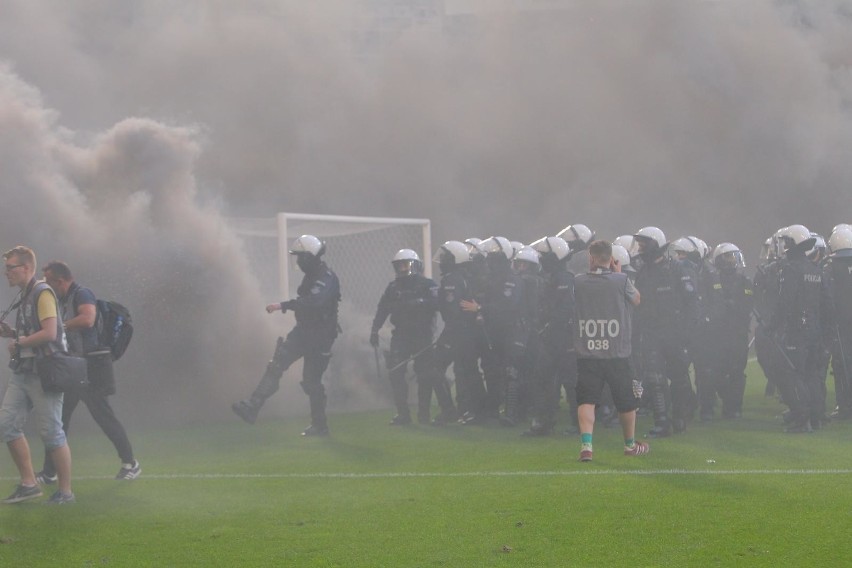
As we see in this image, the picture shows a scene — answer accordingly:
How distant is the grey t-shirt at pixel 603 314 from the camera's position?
8.21 metres

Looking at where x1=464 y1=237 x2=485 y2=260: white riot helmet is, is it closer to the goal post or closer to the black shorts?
the goal post

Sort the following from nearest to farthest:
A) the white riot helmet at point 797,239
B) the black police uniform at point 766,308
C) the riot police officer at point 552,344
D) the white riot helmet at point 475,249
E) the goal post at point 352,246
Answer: the riot police officer at point 552,344 → the white riot helmet at point 797,239 → the black police uniform at point 766,308 → the white riot helmet at point 475,249 → the goal post at point 352,246

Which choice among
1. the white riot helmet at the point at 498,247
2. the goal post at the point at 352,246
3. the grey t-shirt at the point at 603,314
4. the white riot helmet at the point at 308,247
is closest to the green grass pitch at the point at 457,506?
the grey t-shirt at the point at 603,314

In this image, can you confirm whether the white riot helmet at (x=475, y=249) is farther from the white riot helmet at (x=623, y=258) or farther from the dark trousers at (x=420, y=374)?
the white riot helmet at (x=623, y=258)

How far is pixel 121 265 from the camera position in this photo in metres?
12.2

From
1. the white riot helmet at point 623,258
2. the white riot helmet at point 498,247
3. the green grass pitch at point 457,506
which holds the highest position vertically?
the white riot helmet at point 498,247

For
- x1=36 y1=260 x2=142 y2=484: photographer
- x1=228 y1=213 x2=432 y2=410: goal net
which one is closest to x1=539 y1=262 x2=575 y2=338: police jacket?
x1=228 y1=213 x2=432 y2=410: goal net

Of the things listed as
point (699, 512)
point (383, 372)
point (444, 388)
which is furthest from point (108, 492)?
point (383, 372)

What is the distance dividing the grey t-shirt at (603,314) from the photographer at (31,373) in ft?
11.3

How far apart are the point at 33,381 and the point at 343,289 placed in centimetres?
794

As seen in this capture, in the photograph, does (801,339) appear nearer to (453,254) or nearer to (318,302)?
(453,254)

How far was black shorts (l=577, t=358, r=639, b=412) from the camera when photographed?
8.21 meters

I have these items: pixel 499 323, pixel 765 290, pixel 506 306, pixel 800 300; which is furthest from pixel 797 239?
pixel 499 323

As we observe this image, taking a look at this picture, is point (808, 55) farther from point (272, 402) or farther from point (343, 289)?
point (272, 402)
